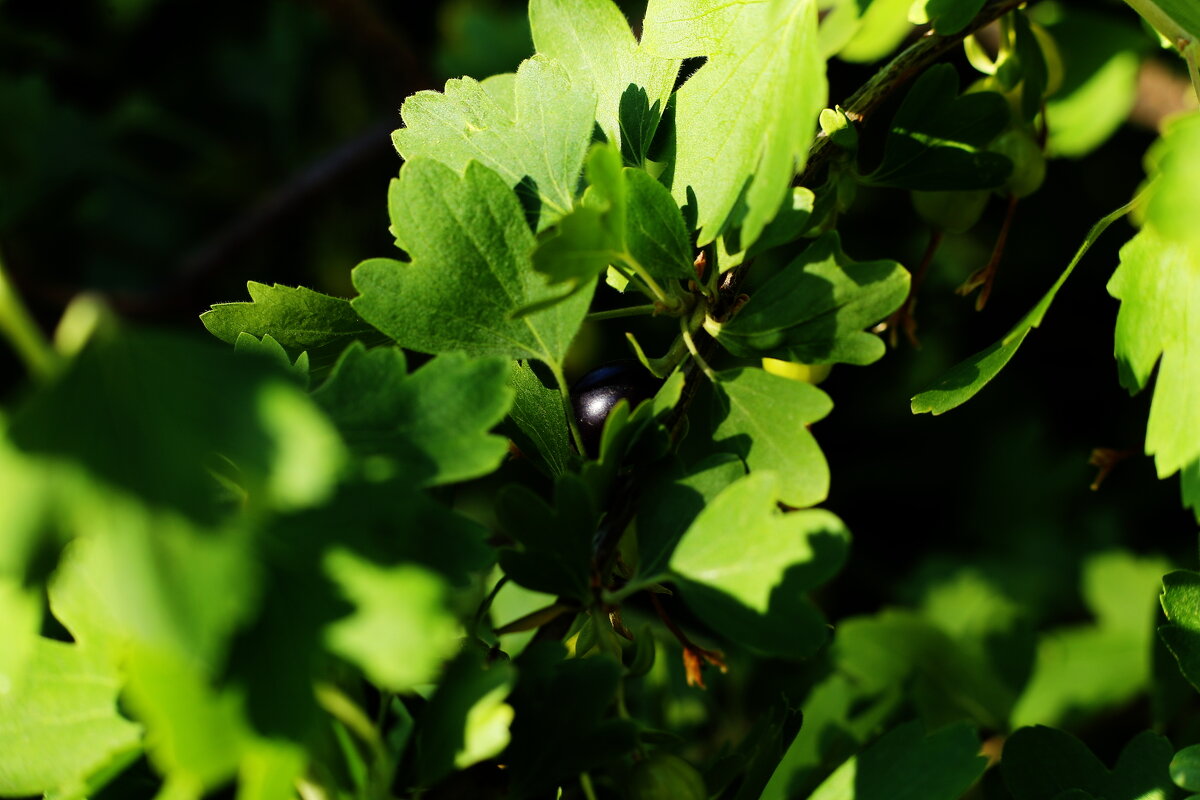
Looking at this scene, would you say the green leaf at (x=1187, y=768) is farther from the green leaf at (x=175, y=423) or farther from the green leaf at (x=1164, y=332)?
the green leaf at (x=175, y=423)

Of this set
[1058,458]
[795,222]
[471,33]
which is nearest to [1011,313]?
[1058,458]

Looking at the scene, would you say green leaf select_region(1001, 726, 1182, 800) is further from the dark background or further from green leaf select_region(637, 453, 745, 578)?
the dark background

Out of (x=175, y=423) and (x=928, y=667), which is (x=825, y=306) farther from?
(x=928, y=667)

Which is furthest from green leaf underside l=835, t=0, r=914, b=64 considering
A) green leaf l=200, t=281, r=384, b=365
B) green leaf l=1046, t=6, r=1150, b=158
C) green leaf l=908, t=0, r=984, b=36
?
green leaf l=200, t=281, r=384, b=365

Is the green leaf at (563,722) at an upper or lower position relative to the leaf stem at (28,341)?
lower

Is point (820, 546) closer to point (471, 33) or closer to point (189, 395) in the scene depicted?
point (189, 395)

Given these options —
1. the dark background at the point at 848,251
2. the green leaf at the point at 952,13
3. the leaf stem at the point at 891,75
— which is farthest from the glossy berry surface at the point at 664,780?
the dark background at the point at 848,251
